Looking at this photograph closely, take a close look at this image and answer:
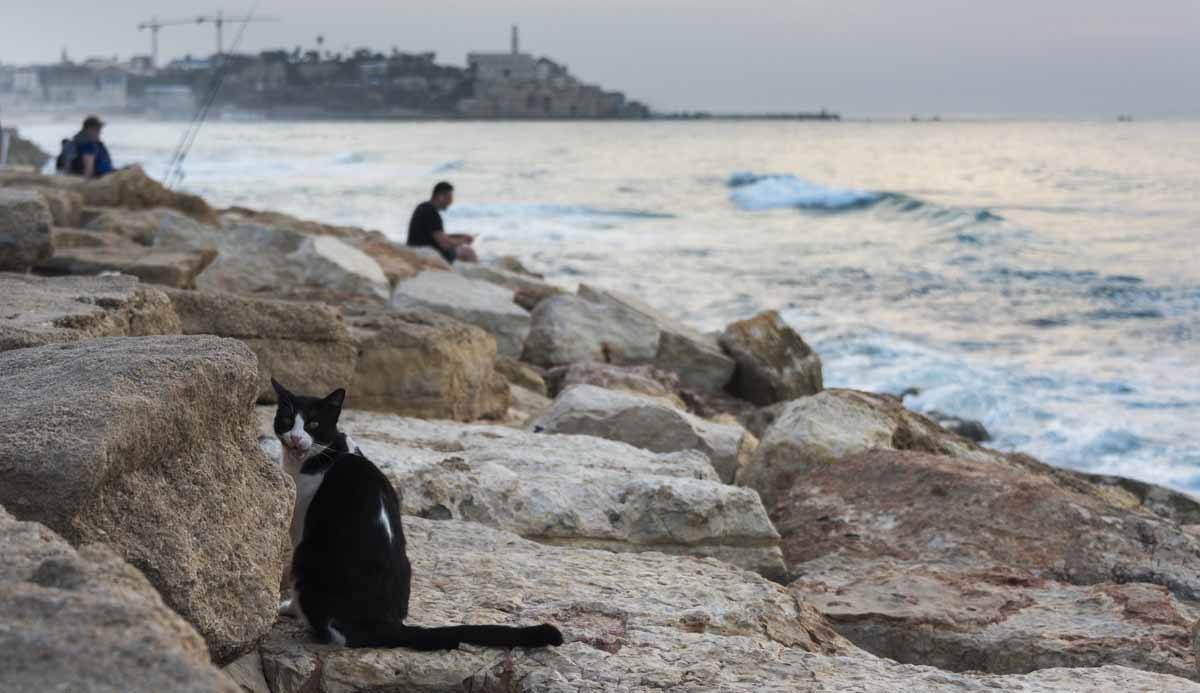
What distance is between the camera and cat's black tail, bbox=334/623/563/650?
2.85 metres

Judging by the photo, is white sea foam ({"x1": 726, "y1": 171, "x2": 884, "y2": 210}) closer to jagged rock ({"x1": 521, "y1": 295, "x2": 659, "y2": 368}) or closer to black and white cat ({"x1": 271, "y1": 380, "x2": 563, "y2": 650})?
jagged rock ({"x1": 521, "y1": 295, "x2": 659, "y2": 368})

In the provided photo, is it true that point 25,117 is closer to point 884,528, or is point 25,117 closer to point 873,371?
point 873,371

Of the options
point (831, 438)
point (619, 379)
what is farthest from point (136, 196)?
point (831, 438)

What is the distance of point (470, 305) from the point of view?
27.3 feet

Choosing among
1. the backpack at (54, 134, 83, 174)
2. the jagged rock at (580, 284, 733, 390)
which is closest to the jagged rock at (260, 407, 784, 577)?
the jagged rock at (580, 284, 733, 390)

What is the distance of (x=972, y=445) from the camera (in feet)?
21.5

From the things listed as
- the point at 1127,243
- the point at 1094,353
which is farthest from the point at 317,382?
the point at 1127,243

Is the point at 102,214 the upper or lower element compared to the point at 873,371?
upper

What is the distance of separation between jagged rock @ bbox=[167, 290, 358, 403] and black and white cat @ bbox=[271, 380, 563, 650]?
5.95 feet

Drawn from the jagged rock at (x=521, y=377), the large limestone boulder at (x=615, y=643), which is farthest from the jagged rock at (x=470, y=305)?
the large limestone boulder at (x=615, y=643)

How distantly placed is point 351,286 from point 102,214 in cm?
334

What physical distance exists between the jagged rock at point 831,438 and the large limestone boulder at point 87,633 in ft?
12.9

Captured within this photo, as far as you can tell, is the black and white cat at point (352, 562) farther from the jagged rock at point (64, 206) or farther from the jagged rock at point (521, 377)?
the jagged rock at point (64, 206)

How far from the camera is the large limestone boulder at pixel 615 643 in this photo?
9.20 ft
